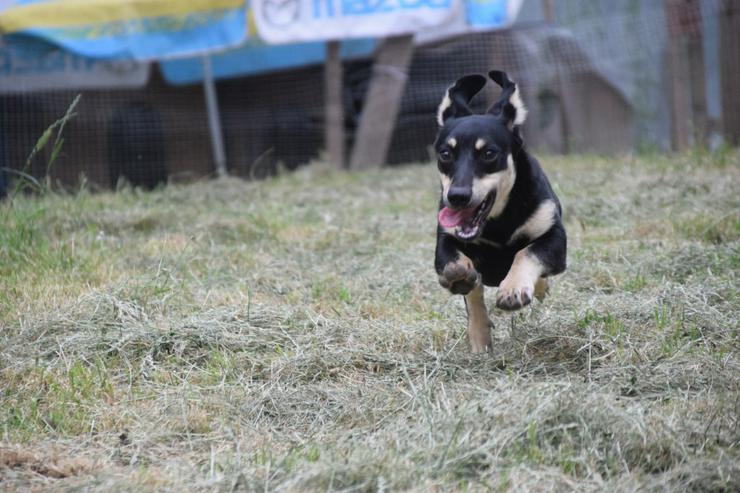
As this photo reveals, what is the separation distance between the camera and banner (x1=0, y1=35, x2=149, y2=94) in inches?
373

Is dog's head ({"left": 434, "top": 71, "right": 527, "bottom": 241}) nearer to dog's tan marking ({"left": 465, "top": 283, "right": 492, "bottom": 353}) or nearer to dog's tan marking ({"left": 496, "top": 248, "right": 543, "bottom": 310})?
dog's tan marking ({"left": 496, "top": 248, "right": 543, "bottom": 310})

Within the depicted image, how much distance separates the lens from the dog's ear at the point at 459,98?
451cm

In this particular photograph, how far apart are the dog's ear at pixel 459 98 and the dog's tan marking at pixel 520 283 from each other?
792 mm

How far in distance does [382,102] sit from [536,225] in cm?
674

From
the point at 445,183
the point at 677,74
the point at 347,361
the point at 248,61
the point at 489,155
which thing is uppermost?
the point at 489,155

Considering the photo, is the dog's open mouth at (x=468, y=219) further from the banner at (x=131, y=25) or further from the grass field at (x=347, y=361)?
the banner at (x=131, y=25)

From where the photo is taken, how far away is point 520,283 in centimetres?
384

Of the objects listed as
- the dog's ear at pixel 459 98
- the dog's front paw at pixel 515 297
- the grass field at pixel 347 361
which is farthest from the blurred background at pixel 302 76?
the dog's front paw at pixel 515 297

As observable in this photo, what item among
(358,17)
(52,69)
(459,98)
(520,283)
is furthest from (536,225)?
(52,69)

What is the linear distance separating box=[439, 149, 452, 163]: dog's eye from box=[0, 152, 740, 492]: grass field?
2.60 ft

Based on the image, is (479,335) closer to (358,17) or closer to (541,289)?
(541,289)

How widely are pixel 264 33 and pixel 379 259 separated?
4297mm

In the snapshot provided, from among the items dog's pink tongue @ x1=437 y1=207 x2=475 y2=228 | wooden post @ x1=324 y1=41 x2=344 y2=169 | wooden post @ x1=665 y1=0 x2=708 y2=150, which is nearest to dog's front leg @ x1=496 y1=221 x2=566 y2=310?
dog's pink tongue @ x1=437 y1=207 x2=475 y2=228

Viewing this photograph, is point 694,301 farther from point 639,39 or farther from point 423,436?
point 639,39
